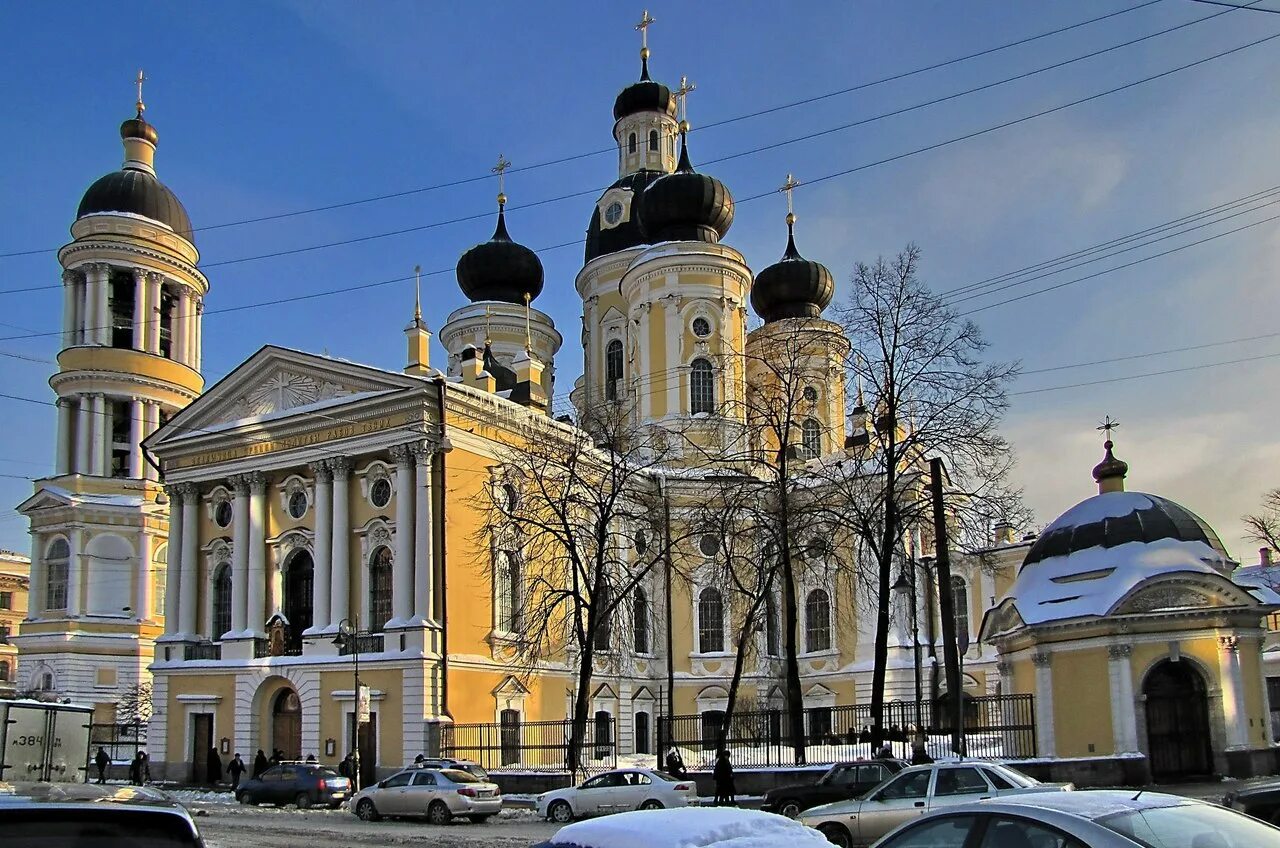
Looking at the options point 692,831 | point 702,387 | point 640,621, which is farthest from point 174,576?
point 692,831

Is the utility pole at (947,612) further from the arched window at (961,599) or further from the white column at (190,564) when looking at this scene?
the arched window at (961,599)

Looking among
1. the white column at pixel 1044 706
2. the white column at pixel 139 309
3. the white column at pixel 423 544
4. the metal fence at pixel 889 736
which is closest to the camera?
the white column at pixel 1044 706

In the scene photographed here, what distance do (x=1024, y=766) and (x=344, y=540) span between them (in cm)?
2087

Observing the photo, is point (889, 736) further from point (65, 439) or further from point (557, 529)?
point (65, 439)

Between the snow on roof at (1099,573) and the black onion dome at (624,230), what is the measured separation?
29.0 m

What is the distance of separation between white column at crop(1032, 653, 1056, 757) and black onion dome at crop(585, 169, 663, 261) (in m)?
30.5

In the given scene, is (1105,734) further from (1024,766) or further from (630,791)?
(630,791)

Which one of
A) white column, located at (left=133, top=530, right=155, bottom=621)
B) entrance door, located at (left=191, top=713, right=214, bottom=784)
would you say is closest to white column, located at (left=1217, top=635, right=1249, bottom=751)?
entrance door, located at (left=191, top=713, right=214, bottom=784)

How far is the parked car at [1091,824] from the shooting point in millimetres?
5914

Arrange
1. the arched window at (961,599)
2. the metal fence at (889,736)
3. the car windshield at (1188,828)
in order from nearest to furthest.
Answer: the car windshield at (1188,828) → the metal fence at (889,736) → the arched window at (961,599)

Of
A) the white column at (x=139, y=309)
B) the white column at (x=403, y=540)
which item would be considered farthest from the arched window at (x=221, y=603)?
the white column at (x=139, y=309)

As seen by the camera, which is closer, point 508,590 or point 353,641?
point 353,641

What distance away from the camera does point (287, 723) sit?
38125 mm

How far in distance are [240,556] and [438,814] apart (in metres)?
17.6
